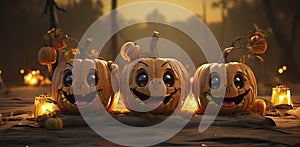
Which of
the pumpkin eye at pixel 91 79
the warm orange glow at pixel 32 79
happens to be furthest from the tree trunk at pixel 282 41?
the pumpkin eye at pixel 91 79

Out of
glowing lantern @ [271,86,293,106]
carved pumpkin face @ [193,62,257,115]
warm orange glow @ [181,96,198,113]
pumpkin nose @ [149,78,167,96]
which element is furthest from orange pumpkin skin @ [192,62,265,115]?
glowing lantern @ [271,86,293,106]

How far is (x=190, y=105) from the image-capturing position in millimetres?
4172

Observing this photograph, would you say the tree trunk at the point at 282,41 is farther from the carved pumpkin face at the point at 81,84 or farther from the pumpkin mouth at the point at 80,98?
the pumpkin mouth at the point at 80,98

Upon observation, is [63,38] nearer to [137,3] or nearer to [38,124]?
[38,124]

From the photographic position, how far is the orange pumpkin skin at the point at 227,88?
3.73m

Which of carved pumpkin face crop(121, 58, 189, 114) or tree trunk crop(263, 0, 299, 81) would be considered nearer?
carved pumpkin face crop(121, 58, 189, 114)

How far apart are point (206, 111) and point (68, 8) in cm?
655

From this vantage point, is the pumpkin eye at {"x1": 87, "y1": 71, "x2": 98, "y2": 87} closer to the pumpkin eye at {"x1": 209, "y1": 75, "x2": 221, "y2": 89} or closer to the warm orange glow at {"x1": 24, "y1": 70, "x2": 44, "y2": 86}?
the pumpkin eye at {"x1": 209, "y1": 75, "x2": 221, "y2": 89}

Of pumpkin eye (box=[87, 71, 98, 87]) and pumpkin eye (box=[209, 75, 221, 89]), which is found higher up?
pumpkin eye (box=[87, 71, 98, 87])

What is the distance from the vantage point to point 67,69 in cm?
382

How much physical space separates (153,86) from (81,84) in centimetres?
59

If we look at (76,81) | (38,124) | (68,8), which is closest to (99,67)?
(76,81)

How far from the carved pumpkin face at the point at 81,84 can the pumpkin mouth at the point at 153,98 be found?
24 cm

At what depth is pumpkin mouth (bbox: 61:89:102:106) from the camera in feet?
12.4
